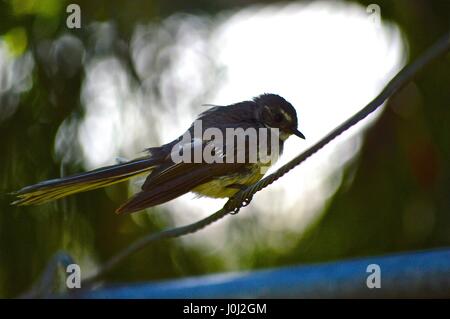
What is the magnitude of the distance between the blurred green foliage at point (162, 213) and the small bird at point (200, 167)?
0.56 meters

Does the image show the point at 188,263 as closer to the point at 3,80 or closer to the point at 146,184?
the point at 146,184

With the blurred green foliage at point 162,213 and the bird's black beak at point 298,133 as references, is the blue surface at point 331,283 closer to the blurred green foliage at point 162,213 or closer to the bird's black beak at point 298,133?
the blurred green foliage at point 162,213

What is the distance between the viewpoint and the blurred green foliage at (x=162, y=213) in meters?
5.18

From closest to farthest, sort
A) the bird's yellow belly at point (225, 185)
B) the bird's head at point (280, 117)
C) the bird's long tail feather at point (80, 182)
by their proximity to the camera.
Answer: the bird's long tail feather at point (80, 182) → the bird's yellow belly at point (225, 185) → the bird's head at point (280, 117)

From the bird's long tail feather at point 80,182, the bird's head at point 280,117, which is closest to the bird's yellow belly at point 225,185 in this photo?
the bird's long tail feather at point 80,182

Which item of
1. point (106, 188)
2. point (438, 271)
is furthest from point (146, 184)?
point (438, 271)

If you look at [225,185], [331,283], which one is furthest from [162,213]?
[331,283]

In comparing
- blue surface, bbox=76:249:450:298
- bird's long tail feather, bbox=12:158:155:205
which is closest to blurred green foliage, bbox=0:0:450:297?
bird's long tail feather, bbox=12:158:155:205

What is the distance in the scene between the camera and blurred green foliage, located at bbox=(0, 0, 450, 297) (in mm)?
5184

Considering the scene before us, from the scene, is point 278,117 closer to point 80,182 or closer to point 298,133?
point 298,133

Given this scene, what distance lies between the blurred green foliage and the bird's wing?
776mm

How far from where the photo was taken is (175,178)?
14.8 ft

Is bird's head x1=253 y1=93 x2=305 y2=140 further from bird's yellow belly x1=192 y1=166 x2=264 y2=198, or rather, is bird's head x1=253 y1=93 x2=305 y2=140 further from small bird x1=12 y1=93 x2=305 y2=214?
bird's yellow belly x1=192 y1=166 x2=264 y2=198

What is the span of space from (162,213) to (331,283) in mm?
2318
